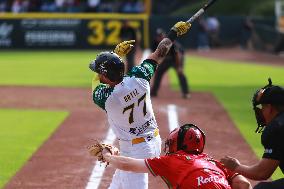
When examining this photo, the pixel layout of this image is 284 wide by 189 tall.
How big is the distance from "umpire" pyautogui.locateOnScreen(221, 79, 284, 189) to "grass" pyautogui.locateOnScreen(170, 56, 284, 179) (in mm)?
4406

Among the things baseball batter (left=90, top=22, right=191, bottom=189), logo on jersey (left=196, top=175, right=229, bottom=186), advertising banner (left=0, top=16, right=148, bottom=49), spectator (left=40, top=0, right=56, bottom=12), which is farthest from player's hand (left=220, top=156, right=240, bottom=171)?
spectator (left=40, top=0, right=56, bottom=12)

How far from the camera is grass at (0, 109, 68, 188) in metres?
11.1

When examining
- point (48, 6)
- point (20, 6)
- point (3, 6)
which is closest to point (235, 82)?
point (48, 6)

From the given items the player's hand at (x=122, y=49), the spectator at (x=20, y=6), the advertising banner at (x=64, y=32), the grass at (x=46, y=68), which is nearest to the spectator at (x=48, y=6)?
the spectator at (x=20, y=6)

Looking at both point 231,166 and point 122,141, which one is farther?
point 122,141

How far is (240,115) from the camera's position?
54.4 ft

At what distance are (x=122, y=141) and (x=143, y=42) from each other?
32.5 m

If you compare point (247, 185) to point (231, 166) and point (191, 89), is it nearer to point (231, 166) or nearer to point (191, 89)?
point (231, 166)

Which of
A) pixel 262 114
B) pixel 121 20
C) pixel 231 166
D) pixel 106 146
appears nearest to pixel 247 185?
pixel 231 166

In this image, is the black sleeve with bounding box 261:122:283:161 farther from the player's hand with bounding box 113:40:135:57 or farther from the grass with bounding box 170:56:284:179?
the grass with bounding box 170:56:284:179

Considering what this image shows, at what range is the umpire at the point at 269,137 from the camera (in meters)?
5.73

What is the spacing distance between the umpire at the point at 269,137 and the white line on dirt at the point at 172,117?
8.32 m

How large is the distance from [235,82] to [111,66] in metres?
18.1

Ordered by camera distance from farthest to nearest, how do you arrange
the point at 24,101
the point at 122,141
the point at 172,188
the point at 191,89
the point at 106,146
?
the point at 191,89, the point at 24,101, the point at 122,141, the point at 106,146, the point at 172,188
